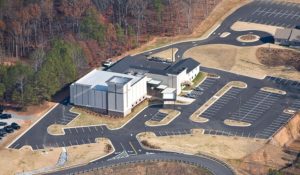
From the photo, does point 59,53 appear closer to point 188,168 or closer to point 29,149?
point 29,149

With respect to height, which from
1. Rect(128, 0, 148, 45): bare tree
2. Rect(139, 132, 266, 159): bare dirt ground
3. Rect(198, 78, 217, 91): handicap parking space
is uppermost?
Rect(128, 0, 148, 45): bare tree

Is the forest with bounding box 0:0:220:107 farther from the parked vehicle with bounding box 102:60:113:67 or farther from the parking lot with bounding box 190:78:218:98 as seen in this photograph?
the parking lot with bounding box 190:78:218:98

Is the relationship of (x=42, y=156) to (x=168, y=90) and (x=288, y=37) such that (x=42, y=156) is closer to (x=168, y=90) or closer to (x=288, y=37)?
(x=168, y=90)

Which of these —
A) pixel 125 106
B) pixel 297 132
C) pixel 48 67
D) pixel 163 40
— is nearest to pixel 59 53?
pixel 48 67

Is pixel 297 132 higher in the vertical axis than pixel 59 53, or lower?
lower

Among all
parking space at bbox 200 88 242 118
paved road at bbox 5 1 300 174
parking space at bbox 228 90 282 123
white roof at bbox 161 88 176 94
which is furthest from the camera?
white roof at bbox 161 88 176 94

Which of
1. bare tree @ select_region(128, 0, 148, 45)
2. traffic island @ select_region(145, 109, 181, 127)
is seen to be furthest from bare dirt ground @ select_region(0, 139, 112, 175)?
bare tree @ select_region(128, 0, 148, 45)

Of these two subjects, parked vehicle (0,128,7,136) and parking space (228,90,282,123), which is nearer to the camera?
parked vehicle (0,128,7,136)

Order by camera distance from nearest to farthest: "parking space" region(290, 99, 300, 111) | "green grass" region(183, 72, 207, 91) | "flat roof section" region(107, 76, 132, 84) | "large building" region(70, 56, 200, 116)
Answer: "large building" region(70, 56, 200, 116) → "flat roof section" region(107, 76, 132, 84) → "parking space" region(290, 99, 300, 111) → "green grass" region(183, 72, 207, 91)
